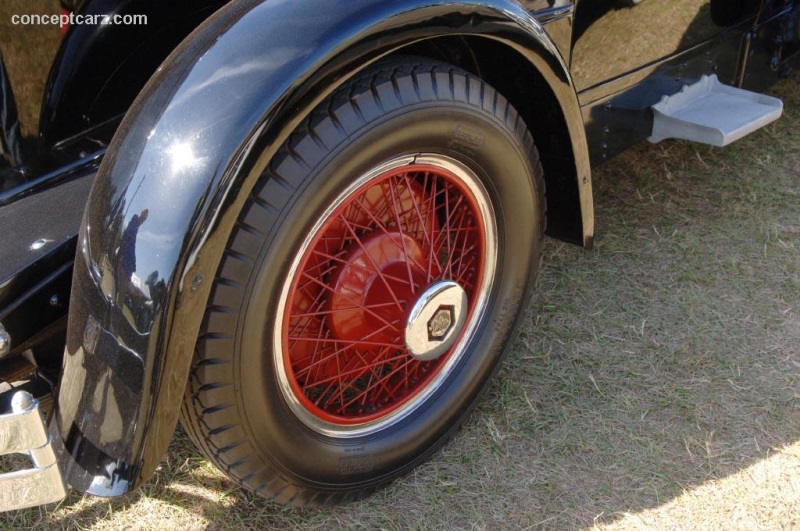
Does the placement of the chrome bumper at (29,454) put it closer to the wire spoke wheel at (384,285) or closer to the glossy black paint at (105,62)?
the wire spoke wheel at (384,285)

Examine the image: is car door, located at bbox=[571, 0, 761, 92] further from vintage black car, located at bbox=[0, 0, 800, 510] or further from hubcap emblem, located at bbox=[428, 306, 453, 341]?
hubcap emblem, located at bbox=[428, 306, 453, 341]

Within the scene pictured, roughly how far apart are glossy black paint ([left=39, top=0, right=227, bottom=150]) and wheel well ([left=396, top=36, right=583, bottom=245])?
58 centimetres

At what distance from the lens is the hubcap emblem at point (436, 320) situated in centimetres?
171

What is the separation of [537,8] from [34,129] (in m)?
1.18

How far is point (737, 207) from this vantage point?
2789 millimetres

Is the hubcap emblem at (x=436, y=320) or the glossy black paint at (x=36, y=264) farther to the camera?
the hubcap emblem at (x=436, y=320)

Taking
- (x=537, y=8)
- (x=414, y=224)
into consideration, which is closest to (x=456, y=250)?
(x=414, y=224)

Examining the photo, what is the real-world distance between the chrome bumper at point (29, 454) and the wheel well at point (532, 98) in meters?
1.00

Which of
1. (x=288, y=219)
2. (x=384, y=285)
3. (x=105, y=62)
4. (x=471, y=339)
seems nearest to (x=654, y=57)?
(x=471, y=339)

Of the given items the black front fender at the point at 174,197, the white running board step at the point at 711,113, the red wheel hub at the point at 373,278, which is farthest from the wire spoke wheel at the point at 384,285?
the white running board step at the point at 711,113

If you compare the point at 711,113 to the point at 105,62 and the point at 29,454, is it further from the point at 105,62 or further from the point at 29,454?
the point at 29,454

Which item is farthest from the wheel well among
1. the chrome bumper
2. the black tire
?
the chrome bumper

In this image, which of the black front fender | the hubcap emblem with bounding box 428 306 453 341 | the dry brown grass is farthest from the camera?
the hubcap emblem with bounding box 428 306 453 341

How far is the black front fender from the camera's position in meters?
1.29
